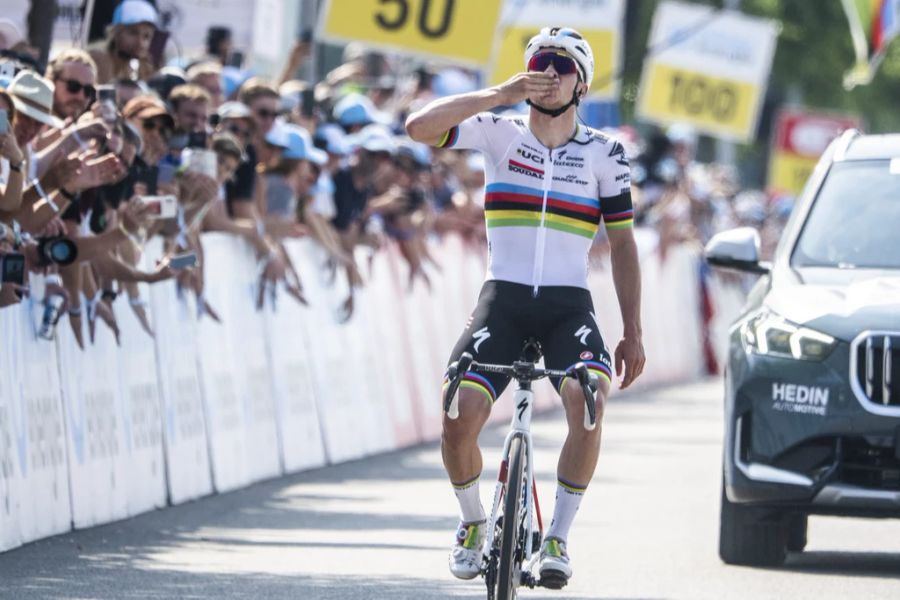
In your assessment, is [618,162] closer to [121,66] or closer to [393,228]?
[121,66]

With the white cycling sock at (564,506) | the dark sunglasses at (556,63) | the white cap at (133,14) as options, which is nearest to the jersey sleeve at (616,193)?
the dark sunglasses at (556,63)

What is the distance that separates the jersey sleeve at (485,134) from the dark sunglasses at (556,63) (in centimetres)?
34

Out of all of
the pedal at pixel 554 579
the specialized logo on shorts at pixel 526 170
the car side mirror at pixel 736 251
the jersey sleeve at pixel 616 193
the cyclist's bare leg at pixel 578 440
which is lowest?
the pedal at pixel 554 579

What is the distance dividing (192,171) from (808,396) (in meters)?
4.42

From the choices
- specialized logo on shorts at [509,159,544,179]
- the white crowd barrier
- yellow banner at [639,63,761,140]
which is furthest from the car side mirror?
yellow banner at [639,63,761,140]

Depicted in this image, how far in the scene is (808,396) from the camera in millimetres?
10578

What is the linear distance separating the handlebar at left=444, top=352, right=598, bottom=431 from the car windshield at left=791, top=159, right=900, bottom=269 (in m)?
3.21

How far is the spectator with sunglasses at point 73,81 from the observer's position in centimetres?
1205

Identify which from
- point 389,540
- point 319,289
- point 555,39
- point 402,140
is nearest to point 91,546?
point 389,540

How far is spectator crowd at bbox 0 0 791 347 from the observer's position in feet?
37.2

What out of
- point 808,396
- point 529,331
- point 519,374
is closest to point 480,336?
point 529,331

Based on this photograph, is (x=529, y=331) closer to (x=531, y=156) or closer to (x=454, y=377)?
(x=454, y=377)

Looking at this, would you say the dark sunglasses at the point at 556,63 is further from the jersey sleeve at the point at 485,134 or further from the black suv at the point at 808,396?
the black suv at the point at 808,396

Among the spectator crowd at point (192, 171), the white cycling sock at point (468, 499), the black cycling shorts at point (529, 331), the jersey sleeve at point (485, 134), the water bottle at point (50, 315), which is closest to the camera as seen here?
the black cycling shorts at point (529, 331)
